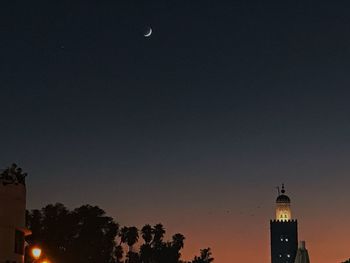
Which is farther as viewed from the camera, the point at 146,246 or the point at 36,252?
the point at 146,246

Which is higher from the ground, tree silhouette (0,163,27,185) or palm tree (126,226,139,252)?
palm tree (126,226,139,252)

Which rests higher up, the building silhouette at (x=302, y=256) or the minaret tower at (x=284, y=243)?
the minaret tower at (x=284, y=243)

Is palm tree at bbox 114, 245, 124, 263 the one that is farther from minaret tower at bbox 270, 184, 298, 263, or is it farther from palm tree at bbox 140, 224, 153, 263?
minaret tower at bbox 270, 184, 298, 263

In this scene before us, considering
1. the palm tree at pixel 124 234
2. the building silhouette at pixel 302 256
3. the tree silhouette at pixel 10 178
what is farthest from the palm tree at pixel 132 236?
the tree silhouette at pixel 10 178

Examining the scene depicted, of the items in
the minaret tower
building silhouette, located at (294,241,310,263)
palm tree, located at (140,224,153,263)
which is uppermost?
the minaret tower

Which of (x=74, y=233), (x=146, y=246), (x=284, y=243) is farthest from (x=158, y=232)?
(x=284, y=243)

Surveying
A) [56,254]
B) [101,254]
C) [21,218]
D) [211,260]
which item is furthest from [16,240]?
[211,260]

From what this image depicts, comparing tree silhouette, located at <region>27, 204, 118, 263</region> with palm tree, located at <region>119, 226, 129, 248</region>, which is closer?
tree silhouette, located at <region>27, 204, 118, 263</region>

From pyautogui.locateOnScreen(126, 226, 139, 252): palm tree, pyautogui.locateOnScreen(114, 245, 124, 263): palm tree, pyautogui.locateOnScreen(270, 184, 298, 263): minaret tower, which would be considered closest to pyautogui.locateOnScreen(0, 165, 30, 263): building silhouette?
pyautogui.locateOnScreen(114, 245, 124, 263): palm tree

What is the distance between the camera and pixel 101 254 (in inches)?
3408

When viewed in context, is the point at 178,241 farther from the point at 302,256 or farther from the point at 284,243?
the point at 284,243

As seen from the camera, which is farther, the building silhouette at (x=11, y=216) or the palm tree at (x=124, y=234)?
the palm tree at (x=124, y=234)

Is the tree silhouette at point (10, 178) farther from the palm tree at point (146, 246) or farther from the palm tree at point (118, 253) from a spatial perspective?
the palm tree at point (146, 246)

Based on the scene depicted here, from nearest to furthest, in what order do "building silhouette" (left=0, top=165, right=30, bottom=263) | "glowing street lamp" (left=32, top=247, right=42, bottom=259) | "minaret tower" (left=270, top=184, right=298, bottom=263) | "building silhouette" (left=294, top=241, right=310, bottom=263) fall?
"glowing street lamp" (left=32, top=247, right=42, bottom=259)
"building silhouette" (left=0, top=165, right=30, bottom=263)
"building silhouette" (left=294, top=241, right=310, bottom=263)
"minaret tower" (left=270, top=184, right=298, bottom=263)
